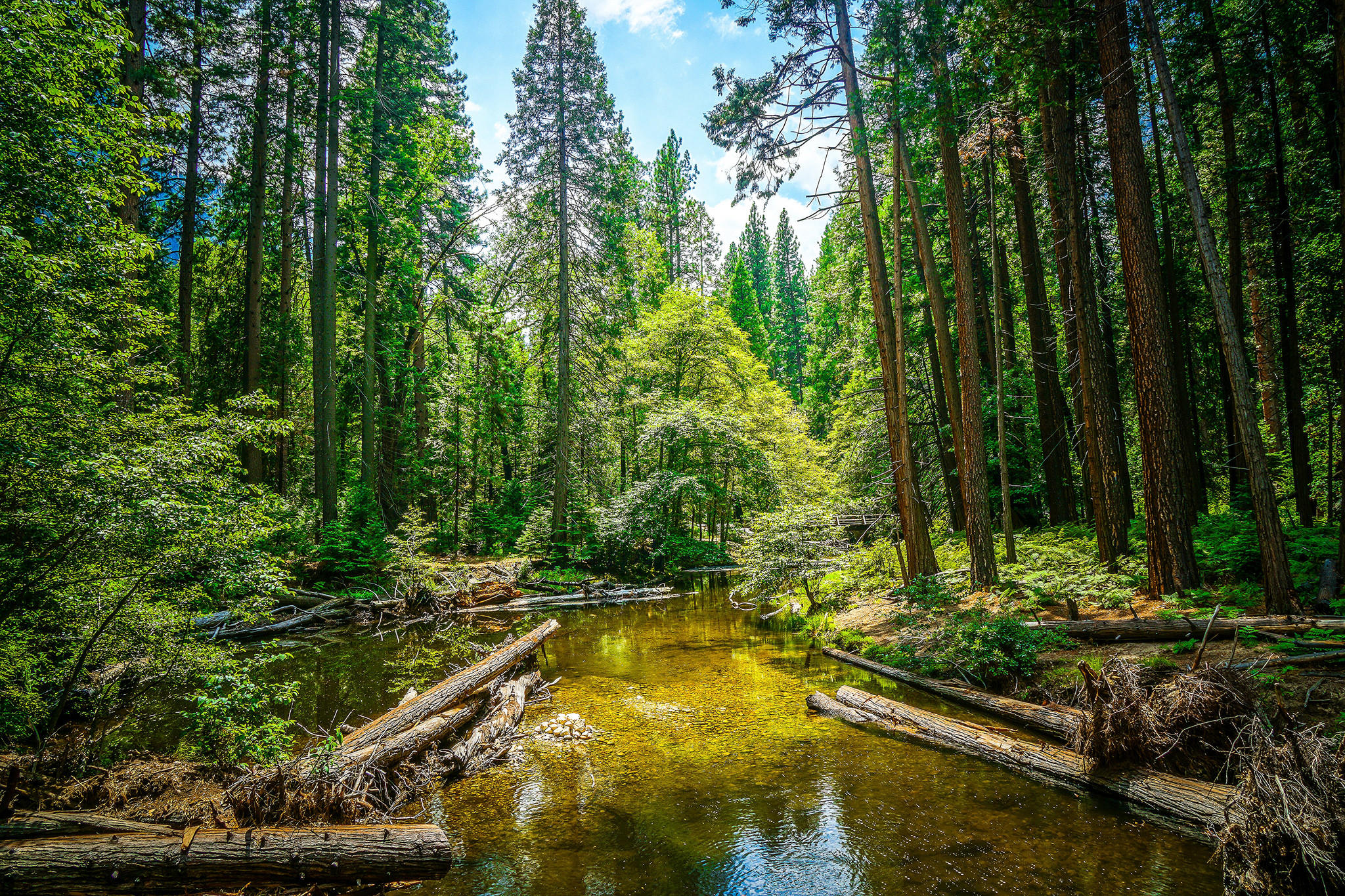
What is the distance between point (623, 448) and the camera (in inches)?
993

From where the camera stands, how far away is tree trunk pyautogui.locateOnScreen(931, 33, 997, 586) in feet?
30.9

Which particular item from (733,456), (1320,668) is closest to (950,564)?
(1320,668)

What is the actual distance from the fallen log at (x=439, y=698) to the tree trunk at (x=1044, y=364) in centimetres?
1198

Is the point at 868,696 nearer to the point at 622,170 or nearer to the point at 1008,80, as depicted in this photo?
the point at 1008,80

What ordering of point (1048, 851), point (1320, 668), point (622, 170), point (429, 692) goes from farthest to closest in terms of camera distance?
point (622, 170) → point (429, 692) → point (1320, 668) → point (1048, 851)

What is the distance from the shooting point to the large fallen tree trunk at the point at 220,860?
3.11m

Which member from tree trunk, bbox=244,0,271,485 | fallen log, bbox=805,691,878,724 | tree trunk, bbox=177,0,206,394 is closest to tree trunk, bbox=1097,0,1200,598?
fallen log, bbox=805,691,878,724

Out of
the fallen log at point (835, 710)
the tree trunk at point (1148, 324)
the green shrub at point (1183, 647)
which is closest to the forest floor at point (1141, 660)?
the green shrub at point (1183, 647)

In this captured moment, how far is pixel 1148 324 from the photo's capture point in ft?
23.6

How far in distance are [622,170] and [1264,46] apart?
16.1m

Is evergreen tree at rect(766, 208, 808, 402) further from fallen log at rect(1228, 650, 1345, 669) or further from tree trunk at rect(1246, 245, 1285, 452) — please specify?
fallen log at rect(1228, 650, 1345, 669)

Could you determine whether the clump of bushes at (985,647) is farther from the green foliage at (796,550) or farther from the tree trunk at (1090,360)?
the green foliage at (796,550)

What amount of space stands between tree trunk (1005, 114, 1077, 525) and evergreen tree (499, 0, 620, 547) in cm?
1252

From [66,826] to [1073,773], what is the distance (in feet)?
23.4
